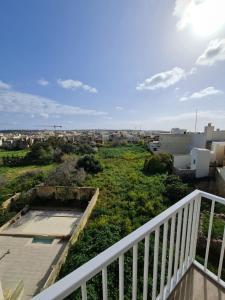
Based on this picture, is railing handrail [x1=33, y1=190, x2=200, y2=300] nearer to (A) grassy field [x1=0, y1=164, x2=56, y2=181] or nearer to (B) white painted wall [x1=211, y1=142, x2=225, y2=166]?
(B) white painted wall [x1=211, y1=142, x2=225, y2=166]

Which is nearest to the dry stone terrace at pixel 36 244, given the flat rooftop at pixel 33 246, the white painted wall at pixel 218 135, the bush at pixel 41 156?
the flat rooftop at pixel 33 246

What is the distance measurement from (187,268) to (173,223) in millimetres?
883

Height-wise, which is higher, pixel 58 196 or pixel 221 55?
pixel 221 55

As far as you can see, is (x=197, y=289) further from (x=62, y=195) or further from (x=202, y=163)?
(x=202, y=163)

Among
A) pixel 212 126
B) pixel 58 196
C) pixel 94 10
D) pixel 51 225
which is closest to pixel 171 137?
pixel 212 126

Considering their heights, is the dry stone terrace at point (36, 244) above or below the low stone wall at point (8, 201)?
A: below

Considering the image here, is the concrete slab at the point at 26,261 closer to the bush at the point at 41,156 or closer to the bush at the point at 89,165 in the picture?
the bush at the point at 89,165

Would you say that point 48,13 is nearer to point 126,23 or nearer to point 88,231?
point 126,23

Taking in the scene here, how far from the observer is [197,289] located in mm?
1719

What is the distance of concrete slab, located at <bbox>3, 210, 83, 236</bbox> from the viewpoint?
26.9 feet

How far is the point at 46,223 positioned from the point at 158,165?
8801mm

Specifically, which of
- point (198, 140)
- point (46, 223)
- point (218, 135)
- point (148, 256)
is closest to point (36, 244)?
point (46, 223)

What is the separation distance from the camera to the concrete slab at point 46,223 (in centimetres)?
820

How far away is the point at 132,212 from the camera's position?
→ 818 cm
